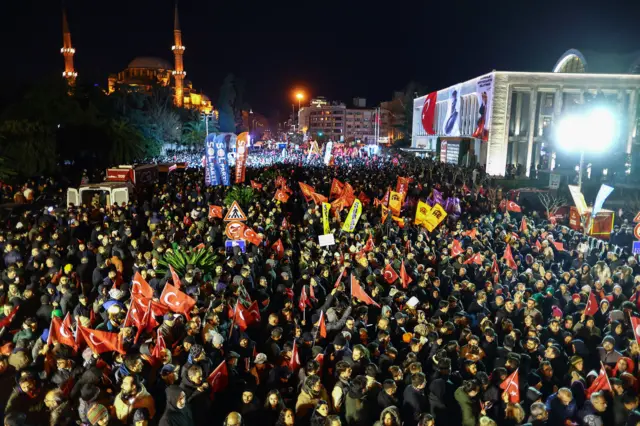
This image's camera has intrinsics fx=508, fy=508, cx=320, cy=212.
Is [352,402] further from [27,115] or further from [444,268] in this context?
[27,115]

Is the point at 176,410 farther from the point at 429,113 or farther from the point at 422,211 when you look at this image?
the point at 429,113

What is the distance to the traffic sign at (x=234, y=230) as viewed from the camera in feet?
37.1

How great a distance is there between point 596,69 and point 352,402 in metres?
39.5

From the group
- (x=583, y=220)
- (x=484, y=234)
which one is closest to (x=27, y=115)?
(x=484, y=234)

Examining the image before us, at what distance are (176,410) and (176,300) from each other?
10.3 ft

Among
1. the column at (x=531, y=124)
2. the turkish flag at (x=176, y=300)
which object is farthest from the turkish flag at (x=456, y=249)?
the column at (x=531, y=124)

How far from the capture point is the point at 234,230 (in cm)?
1135

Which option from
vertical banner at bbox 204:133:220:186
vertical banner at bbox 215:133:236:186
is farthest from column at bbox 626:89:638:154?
vertical banner at bbox 204:133:220:186

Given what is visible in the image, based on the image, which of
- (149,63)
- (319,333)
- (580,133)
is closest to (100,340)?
(319,333)

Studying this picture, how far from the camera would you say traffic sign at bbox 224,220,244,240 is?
445 inches

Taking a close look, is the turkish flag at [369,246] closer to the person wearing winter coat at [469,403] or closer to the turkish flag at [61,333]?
the person wearing winter coat at [469,403]

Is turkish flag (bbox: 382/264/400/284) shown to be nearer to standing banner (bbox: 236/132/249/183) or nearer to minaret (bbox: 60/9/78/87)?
standing banner (bbox: 236/132/249/183)

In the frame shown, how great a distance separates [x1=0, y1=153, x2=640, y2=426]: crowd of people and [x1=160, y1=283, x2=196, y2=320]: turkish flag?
0.13 feet

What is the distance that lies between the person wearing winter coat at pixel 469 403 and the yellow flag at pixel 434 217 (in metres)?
8.32
